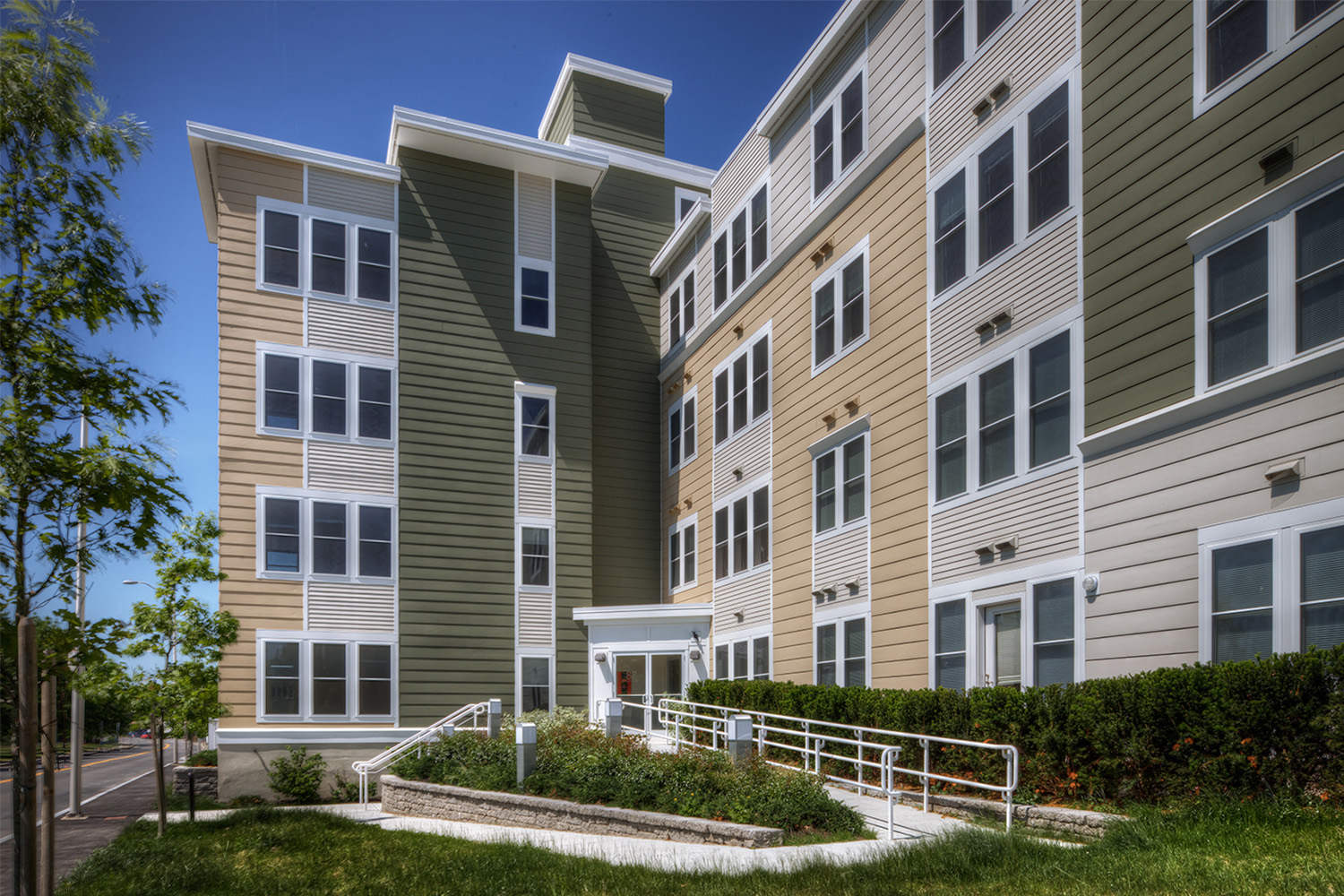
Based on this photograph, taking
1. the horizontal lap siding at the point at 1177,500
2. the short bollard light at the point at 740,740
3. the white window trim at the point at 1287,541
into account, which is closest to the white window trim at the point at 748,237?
the short bollard light at the point at 740,740

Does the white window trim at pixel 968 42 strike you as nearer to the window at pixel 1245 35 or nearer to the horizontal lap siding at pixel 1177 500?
the window at pixel 1245 35

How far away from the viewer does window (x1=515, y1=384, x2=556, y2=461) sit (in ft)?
90.0

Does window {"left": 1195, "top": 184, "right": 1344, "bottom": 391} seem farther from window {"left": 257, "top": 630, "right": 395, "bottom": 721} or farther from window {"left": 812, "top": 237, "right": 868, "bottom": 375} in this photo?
window {"left": 257, "top": 630, "right": 395, "bottom": 721}

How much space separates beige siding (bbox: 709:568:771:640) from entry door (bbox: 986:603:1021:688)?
7.75 metres

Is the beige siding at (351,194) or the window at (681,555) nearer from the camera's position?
the beige siding at (351,194)

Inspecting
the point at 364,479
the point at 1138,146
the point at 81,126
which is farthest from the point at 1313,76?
the point at 364,479

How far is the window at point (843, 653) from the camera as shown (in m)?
18.0

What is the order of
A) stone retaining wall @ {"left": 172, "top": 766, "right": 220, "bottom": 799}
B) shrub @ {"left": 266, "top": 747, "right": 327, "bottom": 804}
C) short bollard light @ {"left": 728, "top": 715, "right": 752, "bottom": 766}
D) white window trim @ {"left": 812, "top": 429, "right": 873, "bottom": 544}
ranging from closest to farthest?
short bollard light @ {"left": 728, "top": 715, "right": 752, "bottom": 766} < white window trim @ {"left": 812, "top": 429, "right": 873, "bottom": 544} < shrub @ {"left": 266, "top": 747, "right": 327, "bottom": 804} < stone retaining wall @ {"left": 172, "top": 766, "right": 220, "bottom": 799}

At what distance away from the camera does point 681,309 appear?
2903 cm

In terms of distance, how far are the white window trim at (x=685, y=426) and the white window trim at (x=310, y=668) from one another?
8610mm

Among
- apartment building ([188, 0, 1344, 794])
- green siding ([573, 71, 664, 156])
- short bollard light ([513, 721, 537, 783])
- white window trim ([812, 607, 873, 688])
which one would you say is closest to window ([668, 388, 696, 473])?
apartment building ([188, 0, 1344, 794])

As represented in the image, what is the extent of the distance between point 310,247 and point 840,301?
13.7 meters

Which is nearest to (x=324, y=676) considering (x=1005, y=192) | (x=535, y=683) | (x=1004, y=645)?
(x=535, y=683)

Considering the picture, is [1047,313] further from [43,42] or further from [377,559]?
[377,559]
